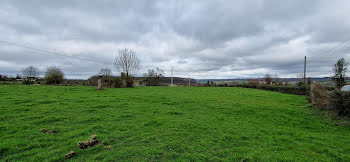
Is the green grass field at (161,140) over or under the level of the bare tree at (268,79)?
under

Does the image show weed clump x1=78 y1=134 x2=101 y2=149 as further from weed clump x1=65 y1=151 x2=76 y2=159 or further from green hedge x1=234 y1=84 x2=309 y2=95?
green hedge x1=234 y1=84 x2=309 y2=95

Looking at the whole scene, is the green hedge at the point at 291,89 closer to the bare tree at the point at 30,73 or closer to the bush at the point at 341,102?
the bush at the point at 341,102

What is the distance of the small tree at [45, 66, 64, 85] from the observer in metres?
23.1

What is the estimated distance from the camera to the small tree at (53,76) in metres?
23.1

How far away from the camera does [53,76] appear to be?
76.5ft

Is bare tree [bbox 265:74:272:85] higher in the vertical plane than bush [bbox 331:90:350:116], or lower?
higher

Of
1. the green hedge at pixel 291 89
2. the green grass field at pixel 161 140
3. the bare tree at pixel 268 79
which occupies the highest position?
the bare tree at pixel 268 79

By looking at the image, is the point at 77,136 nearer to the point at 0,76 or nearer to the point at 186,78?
the point at 0,76

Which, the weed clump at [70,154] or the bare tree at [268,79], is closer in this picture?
the weed clump at [70,154]

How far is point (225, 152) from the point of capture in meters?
3.51

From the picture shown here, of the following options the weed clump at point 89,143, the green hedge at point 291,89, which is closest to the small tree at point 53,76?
the weed clump at point 89,143

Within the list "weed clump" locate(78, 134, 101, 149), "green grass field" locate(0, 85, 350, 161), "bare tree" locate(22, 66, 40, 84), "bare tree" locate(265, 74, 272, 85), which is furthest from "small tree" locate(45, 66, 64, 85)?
"bare tree" locate(265, 74, 272, 85)

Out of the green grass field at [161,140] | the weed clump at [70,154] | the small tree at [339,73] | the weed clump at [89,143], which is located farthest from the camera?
the small tree at [339,73]

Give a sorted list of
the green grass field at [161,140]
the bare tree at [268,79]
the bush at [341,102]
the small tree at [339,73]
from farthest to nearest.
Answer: the bare tree at [268,79] → the small tree at [339,73] → the bush at [341,102] → the green grass field at [161,140]
